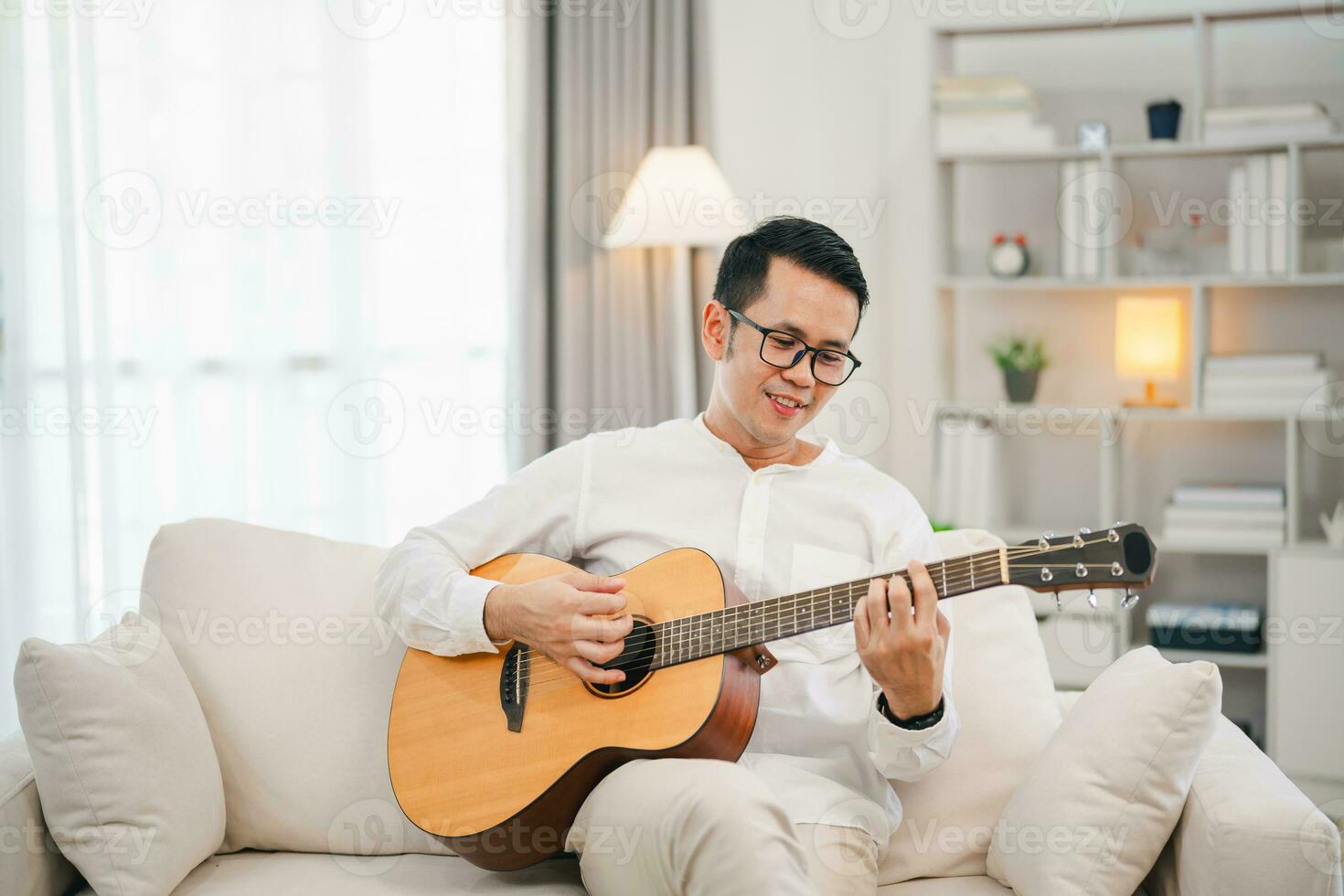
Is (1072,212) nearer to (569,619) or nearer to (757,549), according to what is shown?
(757,549)

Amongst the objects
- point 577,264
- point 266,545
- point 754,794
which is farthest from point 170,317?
point 754,794

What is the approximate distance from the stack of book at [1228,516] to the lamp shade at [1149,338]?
0.35m

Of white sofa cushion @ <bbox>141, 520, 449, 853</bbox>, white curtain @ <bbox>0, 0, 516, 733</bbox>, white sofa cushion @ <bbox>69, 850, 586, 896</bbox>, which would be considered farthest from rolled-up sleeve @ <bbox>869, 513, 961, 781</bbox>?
white curtain @ <bbox>0, 0, 516, 733</bbox>

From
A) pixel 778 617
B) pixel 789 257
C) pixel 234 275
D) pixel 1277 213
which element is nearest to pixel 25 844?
pixel 778 617

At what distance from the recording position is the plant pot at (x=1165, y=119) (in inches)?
128

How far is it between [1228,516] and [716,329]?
2.01 m

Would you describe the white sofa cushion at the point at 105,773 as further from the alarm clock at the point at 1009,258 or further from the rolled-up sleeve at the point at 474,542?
the alarm clock at the point at 1009,258

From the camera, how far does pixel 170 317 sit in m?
3.38

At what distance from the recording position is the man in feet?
4.63

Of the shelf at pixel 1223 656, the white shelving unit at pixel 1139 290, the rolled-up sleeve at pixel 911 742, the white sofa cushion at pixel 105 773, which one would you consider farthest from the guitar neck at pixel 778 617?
the shelf at pixel 1223 656

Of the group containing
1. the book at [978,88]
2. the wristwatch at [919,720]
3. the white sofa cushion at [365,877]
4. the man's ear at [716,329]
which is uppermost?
the book at [978,88]

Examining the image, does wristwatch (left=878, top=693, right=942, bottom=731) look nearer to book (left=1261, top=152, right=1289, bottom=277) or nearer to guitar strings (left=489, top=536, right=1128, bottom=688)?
guitar strings (left=489, top=536, right=1128, bottom=688)

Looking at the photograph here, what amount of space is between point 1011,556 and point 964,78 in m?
2.31

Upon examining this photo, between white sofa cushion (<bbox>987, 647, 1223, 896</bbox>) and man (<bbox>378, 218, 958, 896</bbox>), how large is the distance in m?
0.16
